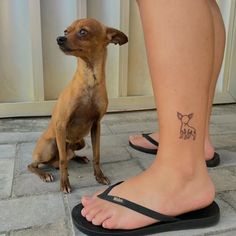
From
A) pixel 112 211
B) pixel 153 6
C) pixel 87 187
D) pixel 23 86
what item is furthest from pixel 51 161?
pixel 23 86

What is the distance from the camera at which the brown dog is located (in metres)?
1.17

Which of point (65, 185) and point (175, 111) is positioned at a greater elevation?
point (175, 111)

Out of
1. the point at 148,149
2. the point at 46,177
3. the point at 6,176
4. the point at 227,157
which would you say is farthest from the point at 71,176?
the point at 227,157

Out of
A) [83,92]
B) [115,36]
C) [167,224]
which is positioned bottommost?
[167,224]

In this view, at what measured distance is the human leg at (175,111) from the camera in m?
0.82

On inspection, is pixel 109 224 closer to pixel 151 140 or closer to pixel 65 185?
pixel 65 185

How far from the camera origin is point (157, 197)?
88 cm

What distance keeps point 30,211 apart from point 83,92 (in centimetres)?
42

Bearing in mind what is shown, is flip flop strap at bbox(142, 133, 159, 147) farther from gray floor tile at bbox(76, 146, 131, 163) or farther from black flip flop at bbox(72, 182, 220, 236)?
black flip flop at bbox(72, 182, 220, 236)

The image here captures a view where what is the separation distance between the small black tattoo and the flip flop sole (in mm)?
205

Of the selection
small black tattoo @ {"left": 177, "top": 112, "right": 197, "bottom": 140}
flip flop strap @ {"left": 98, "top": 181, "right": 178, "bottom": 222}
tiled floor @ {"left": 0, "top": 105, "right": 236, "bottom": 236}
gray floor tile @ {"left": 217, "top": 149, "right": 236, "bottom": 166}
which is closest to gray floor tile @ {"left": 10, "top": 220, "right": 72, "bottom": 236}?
tiled floor @ {"left": 0, "top": 105, "right": 236, "bottom": 236}

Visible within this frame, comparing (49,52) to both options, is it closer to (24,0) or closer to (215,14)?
(24,0)

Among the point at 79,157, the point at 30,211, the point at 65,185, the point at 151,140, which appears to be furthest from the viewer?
the point at 151,140

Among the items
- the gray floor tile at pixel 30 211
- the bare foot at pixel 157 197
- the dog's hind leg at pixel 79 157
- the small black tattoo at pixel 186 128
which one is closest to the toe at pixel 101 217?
the bare foot at pixel 157 197
